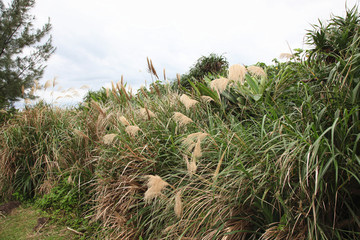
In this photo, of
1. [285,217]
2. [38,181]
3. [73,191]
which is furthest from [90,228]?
[285,217]

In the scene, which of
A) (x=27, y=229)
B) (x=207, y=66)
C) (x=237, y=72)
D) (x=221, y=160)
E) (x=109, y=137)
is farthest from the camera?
(x=207, y=66)

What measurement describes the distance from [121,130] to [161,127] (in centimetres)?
64

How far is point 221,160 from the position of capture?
78.2 inches

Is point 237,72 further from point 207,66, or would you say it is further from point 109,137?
point 207,66

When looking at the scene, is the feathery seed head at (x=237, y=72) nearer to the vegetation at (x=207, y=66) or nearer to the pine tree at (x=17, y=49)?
the vegetation at (x=207, y=66)

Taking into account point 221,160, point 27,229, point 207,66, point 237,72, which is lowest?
point 27,229

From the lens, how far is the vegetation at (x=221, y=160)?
6.94 ft

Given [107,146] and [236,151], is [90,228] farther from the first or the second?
[236,151]

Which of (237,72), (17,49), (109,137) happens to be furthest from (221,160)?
(17,49)

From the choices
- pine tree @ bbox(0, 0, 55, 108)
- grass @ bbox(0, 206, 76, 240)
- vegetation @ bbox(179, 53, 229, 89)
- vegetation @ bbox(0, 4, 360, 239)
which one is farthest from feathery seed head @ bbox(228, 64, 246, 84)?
pine tree @ bbox(0, 0, 55, 108)

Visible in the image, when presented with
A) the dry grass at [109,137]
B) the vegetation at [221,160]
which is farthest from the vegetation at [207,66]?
the dry grass at [109,137]

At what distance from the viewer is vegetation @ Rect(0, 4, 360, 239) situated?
2115mm

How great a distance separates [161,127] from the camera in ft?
12.3

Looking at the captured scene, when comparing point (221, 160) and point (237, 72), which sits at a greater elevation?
point (237, 72)
